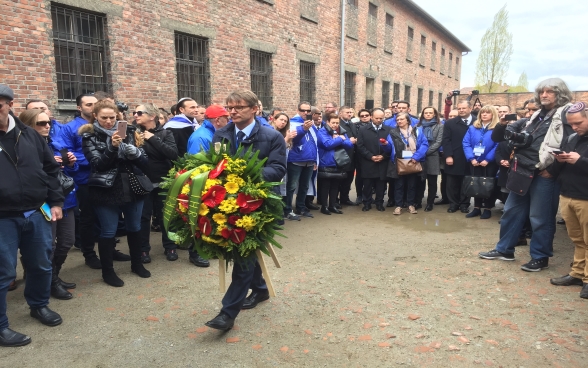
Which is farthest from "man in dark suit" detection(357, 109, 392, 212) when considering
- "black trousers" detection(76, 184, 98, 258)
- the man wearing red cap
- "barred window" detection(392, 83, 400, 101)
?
"barred window" detection(392, 83, 400, 101)

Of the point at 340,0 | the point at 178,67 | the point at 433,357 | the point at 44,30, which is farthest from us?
the point at 340,0

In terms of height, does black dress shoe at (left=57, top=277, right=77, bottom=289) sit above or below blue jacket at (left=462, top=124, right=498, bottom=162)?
below

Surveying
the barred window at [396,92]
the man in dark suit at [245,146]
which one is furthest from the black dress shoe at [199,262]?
the barred window at [396,92]

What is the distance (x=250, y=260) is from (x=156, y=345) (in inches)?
41.7

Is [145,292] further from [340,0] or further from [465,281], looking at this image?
[340,0]

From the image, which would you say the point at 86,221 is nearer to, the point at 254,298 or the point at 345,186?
the point at 254,298

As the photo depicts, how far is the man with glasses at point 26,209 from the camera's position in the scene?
340 cm

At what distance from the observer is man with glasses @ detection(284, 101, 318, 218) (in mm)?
7504

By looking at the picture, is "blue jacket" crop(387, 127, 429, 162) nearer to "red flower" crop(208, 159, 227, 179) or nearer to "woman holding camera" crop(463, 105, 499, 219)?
"woman holding camera" crop(463, 105, 499, 219)

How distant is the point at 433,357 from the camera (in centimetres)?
321

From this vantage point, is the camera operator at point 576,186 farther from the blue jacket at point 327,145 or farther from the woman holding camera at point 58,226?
the woman holding camera at point 58,226

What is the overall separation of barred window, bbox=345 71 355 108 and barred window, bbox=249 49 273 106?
576 cm

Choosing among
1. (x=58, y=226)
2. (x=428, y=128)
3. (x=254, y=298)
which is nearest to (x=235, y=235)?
(x=254, y=298)

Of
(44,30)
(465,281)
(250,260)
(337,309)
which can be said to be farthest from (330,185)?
(44,30)
